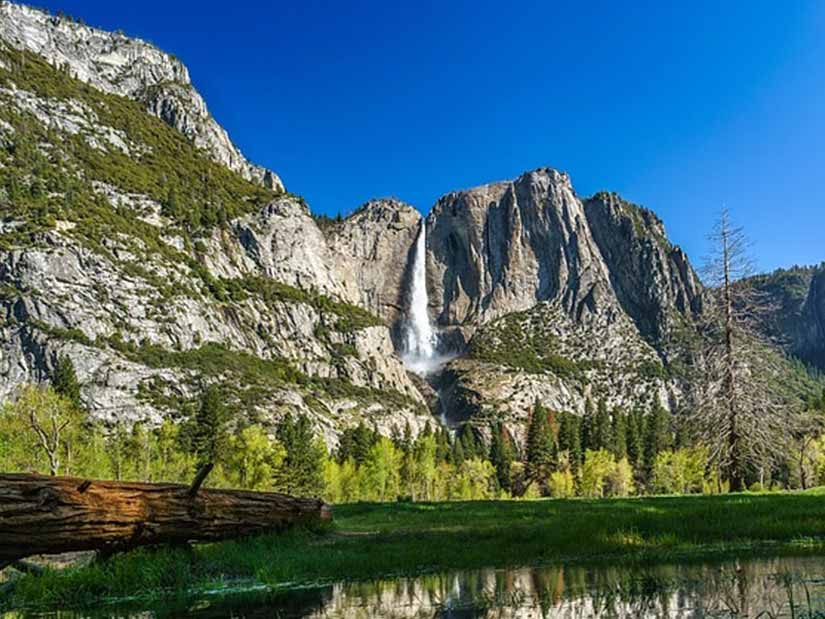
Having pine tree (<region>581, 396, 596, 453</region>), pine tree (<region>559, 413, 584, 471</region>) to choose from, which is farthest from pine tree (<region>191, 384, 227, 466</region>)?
pine tree (<region>581, 396, 596, 453</region>)

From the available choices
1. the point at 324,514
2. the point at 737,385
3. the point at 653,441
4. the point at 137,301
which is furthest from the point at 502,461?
the point at 324,514

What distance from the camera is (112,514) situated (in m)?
8.98

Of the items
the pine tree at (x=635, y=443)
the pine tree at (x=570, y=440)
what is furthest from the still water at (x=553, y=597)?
the pine tree at (x=635, y=443)

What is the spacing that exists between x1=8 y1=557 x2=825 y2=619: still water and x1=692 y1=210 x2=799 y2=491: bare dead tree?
24776 mm

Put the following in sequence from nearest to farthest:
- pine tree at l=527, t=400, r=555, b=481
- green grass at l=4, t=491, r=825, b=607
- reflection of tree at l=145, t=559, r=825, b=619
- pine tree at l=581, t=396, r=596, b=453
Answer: reflection of tree at l=145, t=559, r=825, b=619 < green grass at l=4, t=491, r=825, b=607 < pine tree at l=527, t=400, r=555, b=481 < pine tree at l=581, t=396, r=596, b=453

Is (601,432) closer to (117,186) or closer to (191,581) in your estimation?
(191,581)

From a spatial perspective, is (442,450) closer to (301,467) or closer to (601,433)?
(601,433)

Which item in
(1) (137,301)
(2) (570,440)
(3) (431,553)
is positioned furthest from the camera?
(1) (137,301)

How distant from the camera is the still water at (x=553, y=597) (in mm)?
5258

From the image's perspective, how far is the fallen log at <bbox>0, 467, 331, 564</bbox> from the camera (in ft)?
26.1

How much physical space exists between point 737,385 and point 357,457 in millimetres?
86065

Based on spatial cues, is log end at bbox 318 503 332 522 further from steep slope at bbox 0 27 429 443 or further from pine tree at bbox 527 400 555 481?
steep slope at bbox 0 27 429 443

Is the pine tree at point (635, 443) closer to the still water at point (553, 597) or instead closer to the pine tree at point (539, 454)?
the pine tree at point (539, 454)

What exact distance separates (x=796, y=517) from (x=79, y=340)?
443ft
